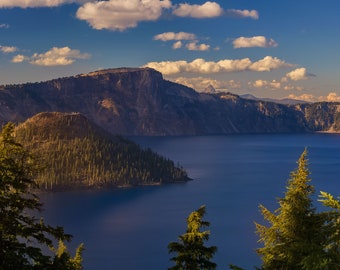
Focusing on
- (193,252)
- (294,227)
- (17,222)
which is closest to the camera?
(17,222)

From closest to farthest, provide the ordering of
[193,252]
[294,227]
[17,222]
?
1. [17,222]
2. [294,227]
3. [193,252]

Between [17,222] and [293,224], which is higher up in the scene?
[17,222]

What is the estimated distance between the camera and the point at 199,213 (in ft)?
110

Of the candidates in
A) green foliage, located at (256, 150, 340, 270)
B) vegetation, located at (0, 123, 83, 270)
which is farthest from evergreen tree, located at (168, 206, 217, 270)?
vegetation, located at (0, 123, 83, 270)

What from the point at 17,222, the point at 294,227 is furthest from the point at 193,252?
the point at 17,222

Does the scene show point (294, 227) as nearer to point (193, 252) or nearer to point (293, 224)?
point (293, 224)

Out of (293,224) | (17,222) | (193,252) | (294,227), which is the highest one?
(17,222)

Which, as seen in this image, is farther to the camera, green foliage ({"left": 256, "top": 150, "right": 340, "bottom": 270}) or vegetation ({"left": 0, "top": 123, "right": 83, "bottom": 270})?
Answer: green foliage ({"left": 256, "top": 150, "right": 340, "bottom": 270})

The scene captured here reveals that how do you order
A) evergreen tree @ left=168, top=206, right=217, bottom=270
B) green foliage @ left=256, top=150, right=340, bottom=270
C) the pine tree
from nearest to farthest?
green foliage @ left=256, top=150, right=340, bottom=270, the pine tree, evergreen tree @ left=168, top=206, right=217, bottom=270

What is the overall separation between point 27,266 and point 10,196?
9.98 feet

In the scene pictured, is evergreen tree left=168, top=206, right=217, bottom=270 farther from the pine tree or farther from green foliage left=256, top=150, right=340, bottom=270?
the pine tree

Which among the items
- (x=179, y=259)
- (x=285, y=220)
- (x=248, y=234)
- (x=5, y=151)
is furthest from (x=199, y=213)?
(x=248, y=234)

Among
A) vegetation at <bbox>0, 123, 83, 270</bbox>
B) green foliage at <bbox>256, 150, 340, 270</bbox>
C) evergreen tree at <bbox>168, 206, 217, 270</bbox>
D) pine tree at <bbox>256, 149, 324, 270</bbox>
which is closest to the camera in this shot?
vegetation at <bbox>0, 123, 83, 270</bbox>

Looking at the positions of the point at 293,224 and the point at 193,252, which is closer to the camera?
the point at 293,224
